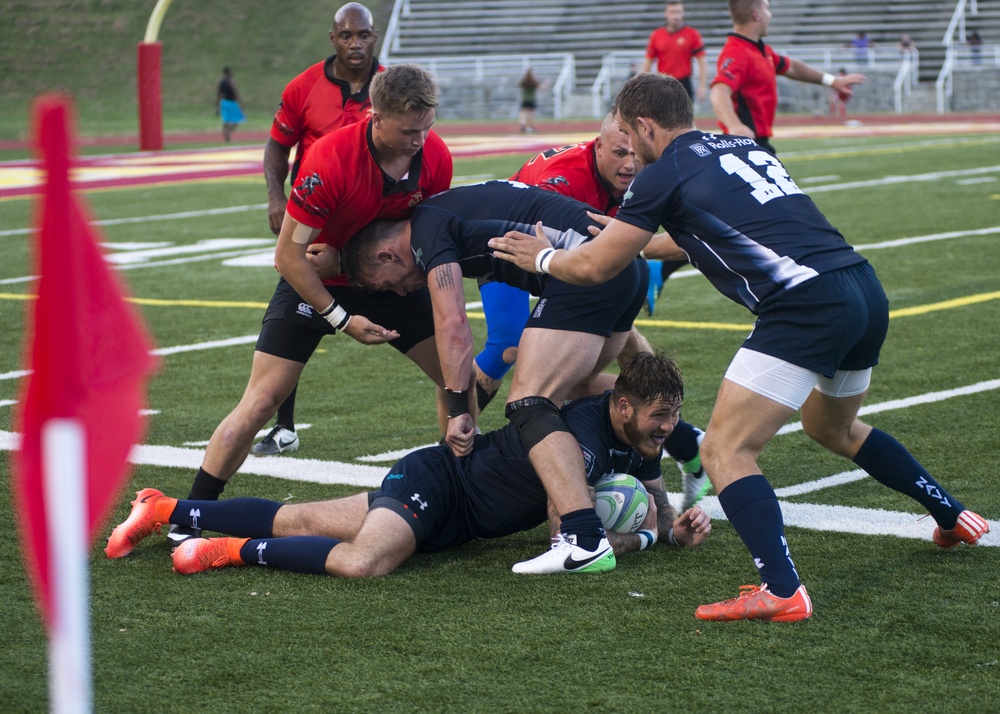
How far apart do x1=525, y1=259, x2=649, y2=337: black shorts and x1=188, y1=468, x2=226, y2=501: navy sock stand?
1.38 meters

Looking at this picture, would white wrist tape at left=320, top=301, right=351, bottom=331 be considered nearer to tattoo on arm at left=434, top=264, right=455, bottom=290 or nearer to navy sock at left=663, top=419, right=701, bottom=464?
tattoo on arm at left=434, top=264, right=455, bottom=290

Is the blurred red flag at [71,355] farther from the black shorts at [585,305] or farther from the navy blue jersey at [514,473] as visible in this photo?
the black shorts at [585,305]

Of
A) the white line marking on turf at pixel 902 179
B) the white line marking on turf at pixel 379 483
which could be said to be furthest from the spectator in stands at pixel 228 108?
the white line marking on turf at pixel 379 483

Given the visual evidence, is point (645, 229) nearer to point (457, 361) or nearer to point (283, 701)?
point (457, 361)

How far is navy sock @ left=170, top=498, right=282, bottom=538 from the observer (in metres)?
4.94

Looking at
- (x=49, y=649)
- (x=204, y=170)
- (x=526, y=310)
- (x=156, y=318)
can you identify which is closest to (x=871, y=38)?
(x=204, y=170)

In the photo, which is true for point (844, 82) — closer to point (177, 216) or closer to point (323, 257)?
point (323, 257)

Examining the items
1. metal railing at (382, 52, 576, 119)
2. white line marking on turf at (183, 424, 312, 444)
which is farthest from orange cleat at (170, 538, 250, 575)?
metal railing at (382, 52, 576, 119)

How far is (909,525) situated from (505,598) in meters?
1.65

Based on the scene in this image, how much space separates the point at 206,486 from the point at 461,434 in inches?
46.2

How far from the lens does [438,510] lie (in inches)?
189

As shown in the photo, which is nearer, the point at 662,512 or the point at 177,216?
the point at 662,512

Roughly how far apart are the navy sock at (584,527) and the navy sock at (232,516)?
1.05 meters

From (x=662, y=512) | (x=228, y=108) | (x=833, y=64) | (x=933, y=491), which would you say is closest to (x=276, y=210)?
(x=662, y=512)
